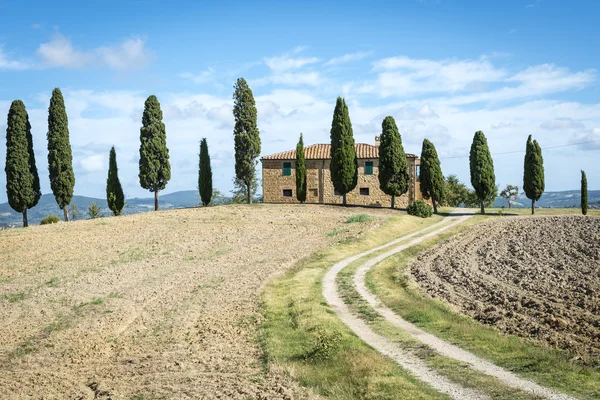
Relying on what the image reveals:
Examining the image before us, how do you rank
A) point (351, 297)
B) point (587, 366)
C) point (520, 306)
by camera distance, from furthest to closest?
point (351, 297) → point (520, 306) → point (587, 366)

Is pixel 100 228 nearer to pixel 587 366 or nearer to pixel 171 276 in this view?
pixel 171 276

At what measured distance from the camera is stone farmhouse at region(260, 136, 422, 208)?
6669 cm

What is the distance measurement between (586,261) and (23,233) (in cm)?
3879

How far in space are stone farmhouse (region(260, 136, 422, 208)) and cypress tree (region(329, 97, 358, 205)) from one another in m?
8.90

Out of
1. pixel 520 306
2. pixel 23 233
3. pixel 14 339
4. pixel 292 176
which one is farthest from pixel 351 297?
pixel 292 176

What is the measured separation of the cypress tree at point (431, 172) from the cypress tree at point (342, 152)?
737 centimetres

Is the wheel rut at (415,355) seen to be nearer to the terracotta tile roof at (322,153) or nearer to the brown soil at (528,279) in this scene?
the brown soil at (528,279)

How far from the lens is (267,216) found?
4888cm

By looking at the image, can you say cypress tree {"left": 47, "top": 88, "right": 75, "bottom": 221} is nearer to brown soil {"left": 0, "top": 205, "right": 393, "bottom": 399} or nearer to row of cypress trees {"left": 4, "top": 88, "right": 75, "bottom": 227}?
row of cypress trees {"left": 4, "top": 88, "right": 75, "bottom": 227}

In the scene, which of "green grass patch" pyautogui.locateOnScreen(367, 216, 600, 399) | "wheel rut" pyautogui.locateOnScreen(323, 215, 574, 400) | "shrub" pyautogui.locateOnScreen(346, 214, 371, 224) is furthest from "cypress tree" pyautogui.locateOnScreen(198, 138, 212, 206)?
"green grass patch" pyautogui.locateOnScreen(367, 216, 600, 399)

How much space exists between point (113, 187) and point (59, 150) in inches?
273

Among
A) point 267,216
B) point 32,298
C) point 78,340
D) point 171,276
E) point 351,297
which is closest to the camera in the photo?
point 78,340

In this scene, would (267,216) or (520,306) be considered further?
(267,216)

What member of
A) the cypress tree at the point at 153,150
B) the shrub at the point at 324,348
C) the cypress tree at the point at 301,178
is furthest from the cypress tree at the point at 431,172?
the shrub at the point at 324,348
